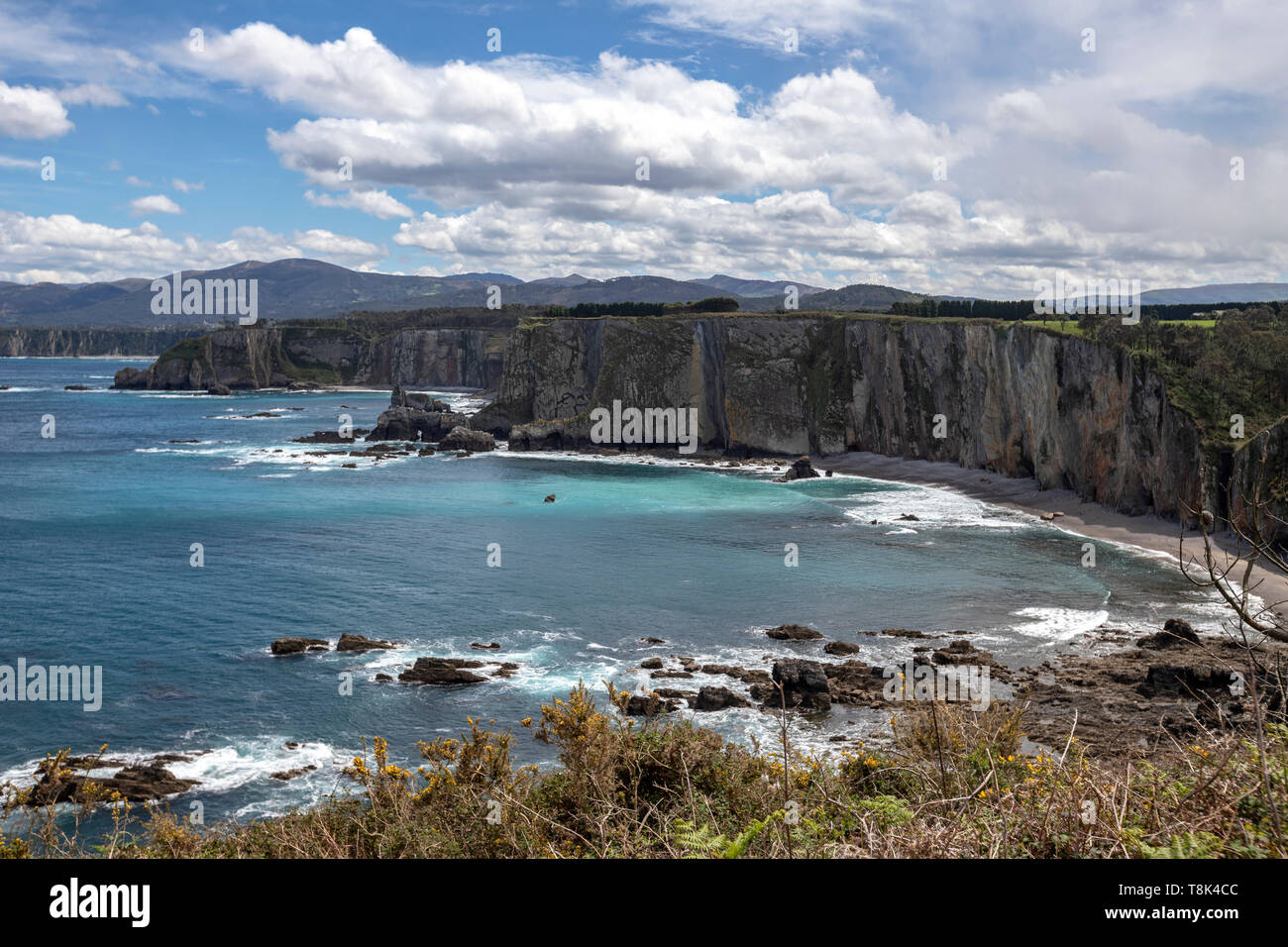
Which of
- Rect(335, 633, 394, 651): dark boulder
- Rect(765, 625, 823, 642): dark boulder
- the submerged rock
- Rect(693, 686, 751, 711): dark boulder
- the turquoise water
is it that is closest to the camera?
the submerged rock

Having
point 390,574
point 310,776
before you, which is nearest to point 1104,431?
point 390,574

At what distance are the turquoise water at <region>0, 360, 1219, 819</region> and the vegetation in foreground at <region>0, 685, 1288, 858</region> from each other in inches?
573

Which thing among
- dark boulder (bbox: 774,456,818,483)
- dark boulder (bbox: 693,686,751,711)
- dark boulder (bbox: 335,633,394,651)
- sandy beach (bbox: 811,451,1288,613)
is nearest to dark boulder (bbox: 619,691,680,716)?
dark boulder (bbox: 693,686,751,711)

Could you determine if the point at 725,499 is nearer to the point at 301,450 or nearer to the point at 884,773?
the point at 301,450

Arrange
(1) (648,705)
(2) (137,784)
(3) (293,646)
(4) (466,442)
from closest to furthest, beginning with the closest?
(2) (137,784), (1) (648,705), (3) (293,646), (4) (466,442)

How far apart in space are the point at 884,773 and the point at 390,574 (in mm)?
40673

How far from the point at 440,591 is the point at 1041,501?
4742cm

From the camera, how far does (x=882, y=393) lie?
3846 inches

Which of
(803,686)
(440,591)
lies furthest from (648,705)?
(440,591)

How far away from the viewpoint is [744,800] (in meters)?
12.7
